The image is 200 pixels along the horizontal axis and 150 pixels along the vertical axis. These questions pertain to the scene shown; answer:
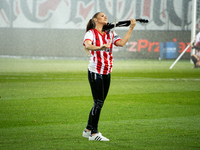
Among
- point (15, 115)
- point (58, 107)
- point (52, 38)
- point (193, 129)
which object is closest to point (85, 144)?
point (193, 129)

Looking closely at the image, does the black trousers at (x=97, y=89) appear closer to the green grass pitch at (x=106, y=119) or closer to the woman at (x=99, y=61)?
the woman at (x=99, y=61)

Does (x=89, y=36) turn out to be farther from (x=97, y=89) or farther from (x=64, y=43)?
(x=64, y=43)

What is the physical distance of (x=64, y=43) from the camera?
1217 inches

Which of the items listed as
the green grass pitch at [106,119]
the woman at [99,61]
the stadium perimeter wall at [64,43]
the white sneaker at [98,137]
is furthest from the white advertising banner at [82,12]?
the white sneaker at [98,137]

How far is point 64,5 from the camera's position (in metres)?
31.7

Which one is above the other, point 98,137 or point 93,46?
point 93,46

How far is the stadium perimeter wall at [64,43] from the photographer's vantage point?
99.3 feet

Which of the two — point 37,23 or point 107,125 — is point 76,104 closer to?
point 107,125

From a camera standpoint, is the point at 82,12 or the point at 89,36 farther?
the point at 82,12

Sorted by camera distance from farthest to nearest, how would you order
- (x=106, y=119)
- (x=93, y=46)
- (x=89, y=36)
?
1. (x=106, y=119)
2. (x=89, y=36)
3. (x=93, y=46)

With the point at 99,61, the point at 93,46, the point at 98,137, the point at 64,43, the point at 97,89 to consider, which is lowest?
the point at 64,43

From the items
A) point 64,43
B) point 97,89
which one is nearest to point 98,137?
point 97,89

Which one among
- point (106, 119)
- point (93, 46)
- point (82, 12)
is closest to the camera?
point (93, 46)

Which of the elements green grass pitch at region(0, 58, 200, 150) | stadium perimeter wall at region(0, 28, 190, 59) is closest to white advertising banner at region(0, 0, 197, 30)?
stadium perimeter wall at region(0, 28, 190, 59)
